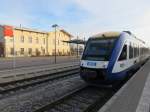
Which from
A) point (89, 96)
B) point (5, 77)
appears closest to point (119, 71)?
point (89, 96)

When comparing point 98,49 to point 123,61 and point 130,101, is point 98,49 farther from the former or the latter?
point 130,101

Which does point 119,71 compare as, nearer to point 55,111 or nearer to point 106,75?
point 106,75

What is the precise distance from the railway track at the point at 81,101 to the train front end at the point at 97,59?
0.63 metres

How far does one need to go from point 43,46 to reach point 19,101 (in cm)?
5746

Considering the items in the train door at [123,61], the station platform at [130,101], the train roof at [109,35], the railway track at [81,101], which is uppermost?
the train roof at [109,35]

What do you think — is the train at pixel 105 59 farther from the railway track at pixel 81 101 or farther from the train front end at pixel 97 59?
the railway track at pixel 81 101

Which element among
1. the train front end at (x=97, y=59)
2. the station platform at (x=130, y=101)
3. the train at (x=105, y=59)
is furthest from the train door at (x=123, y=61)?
the station platform at (x=130, y=101)

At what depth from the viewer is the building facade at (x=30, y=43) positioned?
53281mm

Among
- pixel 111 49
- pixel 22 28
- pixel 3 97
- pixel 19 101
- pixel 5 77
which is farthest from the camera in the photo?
pixel 22 28

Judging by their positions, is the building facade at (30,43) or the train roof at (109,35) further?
the building facade at (30,43)

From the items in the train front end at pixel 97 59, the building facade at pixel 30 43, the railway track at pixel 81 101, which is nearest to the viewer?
the railway track at pixel 81 101

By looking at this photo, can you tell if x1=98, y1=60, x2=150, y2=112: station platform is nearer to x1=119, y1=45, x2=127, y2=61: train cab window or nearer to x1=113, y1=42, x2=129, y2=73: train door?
x1=113, y1=42, x2=129, y2=73: train door

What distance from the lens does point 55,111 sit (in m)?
7.79

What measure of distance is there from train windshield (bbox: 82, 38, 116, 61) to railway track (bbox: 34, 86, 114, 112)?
5.43 feet
